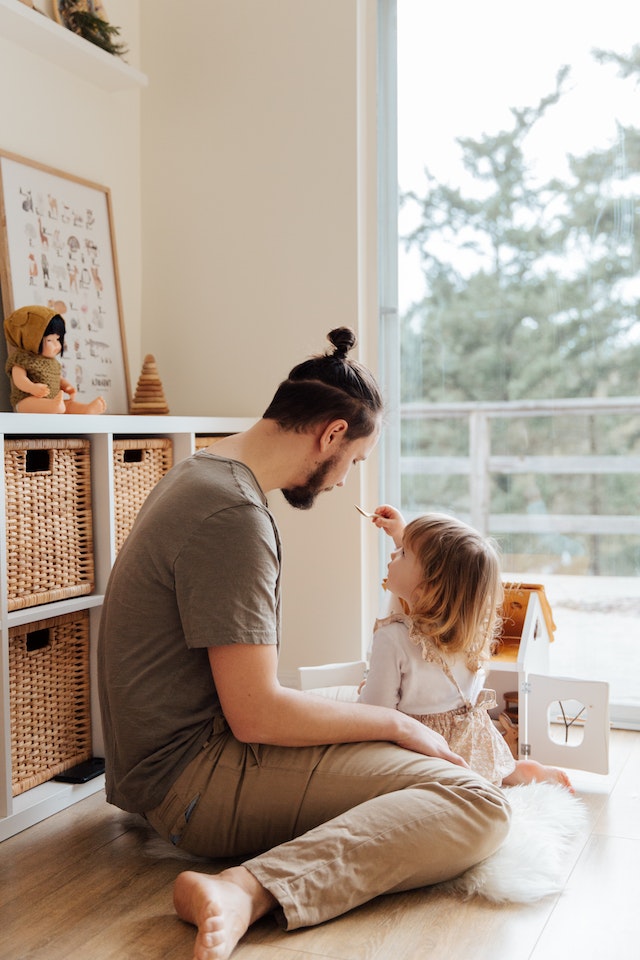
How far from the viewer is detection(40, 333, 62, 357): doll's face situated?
2209mm

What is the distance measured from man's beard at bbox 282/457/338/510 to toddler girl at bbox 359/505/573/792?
25 cm

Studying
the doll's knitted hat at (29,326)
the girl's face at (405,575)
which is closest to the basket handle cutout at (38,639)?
the doll's knitted hat at (29,326)

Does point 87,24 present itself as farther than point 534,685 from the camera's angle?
Yes

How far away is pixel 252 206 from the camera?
284 centimetres

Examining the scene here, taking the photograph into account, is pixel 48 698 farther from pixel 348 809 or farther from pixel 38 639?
pixel 348 809

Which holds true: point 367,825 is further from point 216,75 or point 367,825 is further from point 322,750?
point 216,75

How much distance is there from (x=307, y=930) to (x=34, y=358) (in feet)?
4.38

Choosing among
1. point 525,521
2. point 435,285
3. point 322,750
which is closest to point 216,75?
point 435,285

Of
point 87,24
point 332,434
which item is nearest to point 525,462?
point 332,434

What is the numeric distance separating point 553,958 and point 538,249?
1825mm

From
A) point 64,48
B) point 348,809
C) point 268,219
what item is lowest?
point 348,809

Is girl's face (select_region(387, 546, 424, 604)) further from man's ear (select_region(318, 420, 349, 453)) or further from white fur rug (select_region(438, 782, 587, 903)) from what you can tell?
white fur rug (select_region(438, 782, 587, 903))

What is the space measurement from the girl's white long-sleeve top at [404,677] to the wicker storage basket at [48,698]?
645 mm

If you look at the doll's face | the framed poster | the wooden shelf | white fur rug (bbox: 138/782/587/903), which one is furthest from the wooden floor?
the wooden shelf
